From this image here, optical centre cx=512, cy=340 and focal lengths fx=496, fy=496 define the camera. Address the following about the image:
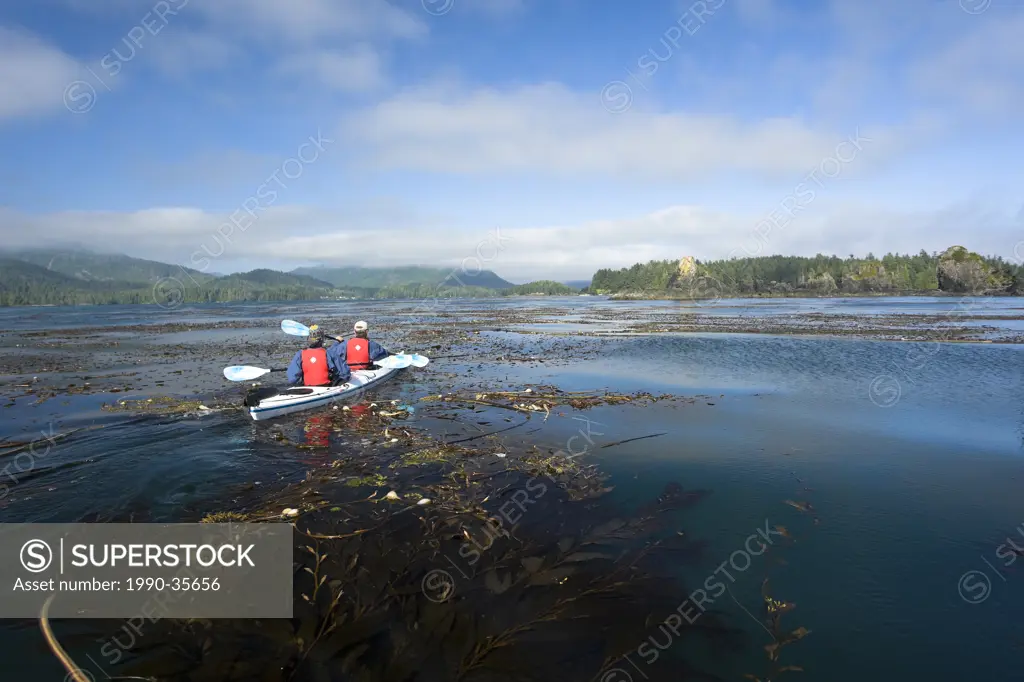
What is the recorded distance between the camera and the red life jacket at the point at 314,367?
56.9ft

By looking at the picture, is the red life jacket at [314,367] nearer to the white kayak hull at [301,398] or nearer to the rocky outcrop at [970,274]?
the white kayak hull at [301,398]

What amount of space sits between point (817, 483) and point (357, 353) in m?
17.0

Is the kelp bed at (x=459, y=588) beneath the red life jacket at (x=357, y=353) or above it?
beneath

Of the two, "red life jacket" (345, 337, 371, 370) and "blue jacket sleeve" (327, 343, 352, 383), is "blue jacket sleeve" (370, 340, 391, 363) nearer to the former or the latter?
"red life jacket" (345, 337, 371, 370)

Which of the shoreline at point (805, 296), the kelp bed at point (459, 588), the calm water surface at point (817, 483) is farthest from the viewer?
the shoreline at point (805, 296)

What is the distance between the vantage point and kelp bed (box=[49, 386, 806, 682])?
229 inches

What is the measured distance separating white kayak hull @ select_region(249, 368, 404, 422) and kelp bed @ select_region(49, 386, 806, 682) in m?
5.04

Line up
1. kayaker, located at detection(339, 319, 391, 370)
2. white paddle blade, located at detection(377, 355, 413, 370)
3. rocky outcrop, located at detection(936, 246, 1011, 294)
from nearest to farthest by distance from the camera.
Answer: kayaker, located at detection(339, 319, 391, 370)
white paddle blade, located at detection(377, 355, 413, 370)
rocky outcrop, located at detection(936, 246, 1011, 294)

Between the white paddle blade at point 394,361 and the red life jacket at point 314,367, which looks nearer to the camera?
the red life jacket at point 314,367

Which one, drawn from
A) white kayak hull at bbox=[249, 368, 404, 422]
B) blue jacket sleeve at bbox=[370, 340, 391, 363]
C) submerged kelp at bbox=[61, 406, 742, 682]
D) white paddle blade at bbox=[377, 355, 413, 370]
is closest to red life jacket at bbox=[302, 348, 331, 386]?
white kayak hull at bbox=[249, 368, 404, 422]

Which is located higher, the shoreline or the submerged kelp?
the shoreline

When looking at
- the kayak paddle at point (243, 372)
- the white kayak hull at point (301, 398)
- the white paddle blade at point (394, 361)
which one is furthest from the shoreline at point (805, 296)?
the kayak paddle at point (243, 372)

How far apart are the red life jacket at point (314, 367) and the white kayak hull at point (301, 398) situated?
0.37 meters

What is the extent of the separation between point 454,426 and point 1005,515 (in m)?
12.8
